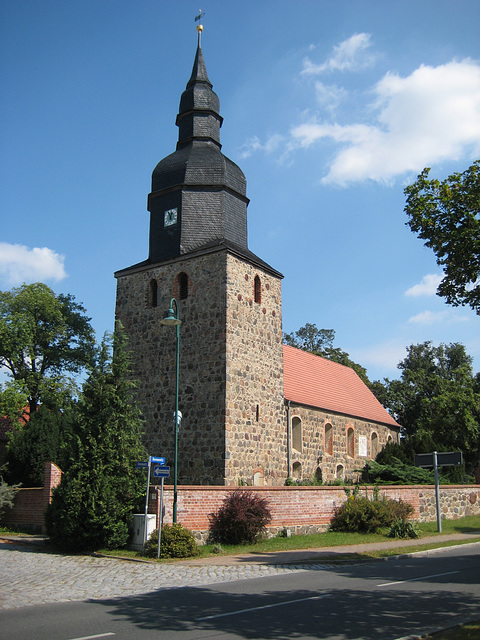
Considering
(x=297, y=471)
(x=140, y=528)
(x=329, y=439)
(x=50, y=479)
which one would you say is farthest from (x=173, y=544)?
(x=329, y=439)

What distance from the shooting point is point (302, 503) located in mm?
18719

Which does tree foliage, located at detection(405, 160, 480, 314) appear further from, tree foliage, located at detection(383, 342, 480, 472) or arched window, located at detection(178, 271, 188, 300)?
tree foliage, located at detection(383, 342, 480, 472)

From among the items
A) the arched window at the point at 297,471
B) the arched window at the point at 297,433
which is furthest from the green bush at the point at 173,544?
the arched window at the point at 297,433

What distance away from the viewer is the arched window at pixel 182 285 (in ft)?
76.5

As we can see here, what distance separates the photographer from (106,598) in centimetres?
912

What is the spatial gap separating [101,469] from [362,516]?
8673 millimetres

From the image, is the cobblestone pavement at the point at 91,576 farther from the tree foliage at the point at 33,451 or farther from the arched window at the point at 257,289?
the arched window at the point at 257,289

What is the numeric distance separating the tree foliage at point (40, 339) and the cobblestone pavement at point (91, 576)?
52.9 feet

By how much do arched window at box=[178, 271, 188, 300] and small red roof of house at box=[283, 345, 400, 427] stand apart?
632 cm

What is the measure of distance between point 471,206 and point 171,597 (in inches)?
339

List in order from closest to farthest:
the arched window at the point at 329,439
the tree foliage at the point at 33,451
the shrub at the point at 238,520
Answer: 1. the shrub at the point at 238,520
2. the tree foliage at the point at 33,451
3. the arched window at the point at 329,439

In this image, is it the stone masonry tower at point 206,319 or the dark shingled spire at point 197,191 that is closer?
the stone masonry tower at point 206,319

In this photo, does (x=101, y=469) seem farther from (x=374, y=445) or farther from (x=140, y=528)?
(x=374, y=445)

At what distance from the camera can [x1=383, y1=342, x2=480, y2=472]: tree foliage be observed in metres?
35.3
